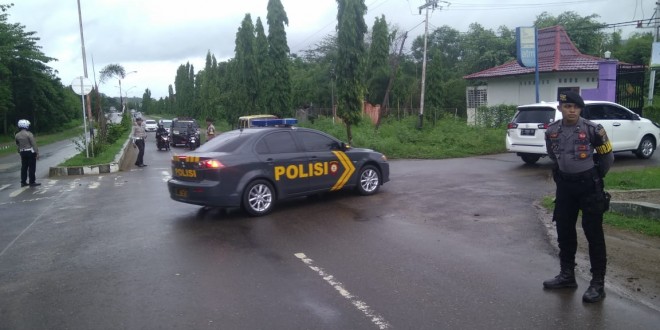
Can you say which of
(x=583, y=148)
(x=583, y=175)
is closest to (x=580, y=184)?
(x=583, y=175)

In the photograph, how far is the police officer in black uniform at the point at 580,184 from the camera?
4574mm

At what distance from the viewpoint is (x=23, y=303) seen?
185 inches

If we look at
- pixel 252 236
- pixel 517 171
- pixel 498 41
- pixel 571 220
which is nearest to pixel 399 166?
pixel 517 171

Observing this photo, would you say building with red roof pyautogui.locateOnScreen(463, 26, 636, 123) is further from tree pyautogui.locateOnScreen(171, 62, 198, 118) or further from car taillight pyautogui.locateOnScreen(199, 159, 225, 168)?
tree pyautogui.locateOnScreen(171, 62, 198, 118)

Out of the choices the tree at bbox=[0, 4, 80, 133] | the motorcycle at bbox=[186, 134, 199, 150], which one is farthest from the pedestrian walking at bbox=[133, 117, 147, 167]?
the tree at bbox=[0, 4, 80, 133]

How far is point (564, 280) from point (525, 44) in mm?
13886

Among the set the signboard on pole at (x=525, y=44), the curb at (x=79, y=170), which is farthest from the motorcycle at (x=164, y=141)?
the signboard on pole at (x=525, y=44)

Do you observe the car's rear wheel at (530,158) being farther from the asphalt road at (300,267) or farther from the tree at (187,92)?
the tree at (187,92)

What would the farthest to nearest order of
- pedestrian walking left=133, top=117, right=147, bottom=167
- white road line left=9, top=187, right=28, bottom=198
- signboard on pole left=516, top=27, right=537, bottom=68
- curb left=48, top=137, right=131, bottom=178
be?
pedestrian walking left=133, top=117, right=147, bottom=167
signboard on pole left=516, top=27, right=537, bottom=68
curb left=48, top=137, right=131, bottom=178
white road line left=9, top=187, right=28, bottom=198

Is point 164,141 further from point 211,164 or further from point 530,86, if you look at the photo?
point 530,86

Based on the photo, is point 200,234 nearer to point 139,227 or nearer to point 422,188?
point 139,227

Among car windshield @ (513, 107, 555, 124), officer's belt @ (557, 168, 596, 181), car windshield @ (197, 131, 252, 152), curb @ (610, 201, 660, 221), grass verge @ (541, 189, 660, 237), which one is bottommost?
grass verge @ (541, 189, 660, 237)

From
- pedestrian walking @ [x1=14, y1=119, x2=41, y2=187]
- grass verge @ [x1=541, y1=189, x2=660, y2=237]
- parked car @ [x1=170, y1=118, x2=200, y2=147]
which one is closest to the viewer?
grass verge @ [x1=541, y1=189, x2=660, y2=237]

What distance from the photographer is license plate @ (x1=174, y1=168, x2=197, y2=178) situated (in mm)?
7995
